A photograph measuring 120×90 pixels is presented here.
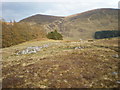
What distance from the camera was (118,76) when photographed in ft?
39.2

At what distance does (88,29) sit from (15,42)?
485 feet

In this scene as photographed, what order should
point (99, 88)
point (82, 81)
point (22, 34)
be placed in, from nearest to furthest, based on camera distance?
point (99, 88), point (82, 81), point (22, 34)

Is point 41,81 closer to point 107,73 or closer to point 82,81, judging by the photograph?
point 82,81

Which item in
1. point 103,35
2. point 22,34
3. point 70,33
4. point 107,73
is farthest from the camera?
point 70,33

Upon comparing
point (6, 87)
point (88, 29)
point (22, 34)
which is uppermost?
point (88, 29)

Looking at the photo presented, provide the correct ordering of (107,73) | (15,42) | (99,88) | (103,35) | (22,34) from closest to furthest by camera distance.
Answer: (99,88)
(107,73)
(15,42)
(22,34)
(103,35)

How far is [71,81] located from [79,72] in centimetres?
232

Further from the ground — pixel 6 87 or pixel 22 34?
pixel 22 34

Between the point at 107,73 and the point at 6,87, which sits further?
the point at 107,73

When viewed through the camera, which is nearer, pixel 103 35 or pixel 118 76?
pixel 118 76

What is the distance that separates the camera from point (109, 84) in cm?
1056

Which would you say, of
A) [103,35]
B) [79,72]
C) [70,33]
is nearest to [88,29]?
[70,33]

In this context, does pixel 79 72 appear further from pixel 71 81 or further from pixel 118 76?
pixel 118 76

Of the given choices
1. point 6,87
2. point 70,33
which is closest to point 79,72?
point 6,87
